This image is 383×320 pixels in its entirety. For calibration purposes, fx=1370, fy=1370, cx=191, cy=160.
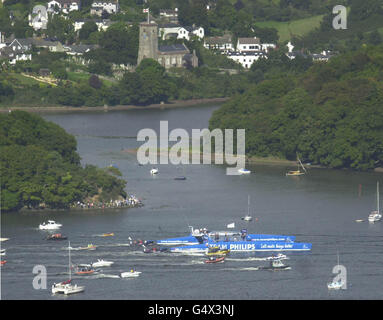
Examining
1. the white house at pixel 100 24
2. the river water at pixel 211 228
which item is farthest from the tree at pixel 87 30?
the river water at pixel 211 228

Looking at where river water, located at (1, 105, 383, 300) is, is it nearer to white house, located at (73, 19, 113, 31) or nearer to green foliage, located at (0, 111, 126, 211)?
green foliage, located at (0, 111, 126, 211)

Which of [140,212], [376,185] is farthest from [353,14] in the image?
[140,212]

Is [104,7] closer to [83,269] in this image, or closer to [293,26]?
[293,26]

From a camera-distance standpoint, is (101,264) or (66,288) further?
(101,264)

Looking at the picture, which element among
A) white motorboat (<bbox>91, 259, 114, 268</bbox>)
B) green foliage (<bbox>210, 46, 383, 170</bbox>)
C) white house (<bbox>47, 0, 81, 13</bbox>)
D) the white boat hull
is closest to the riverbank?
green foliage (<bbox>210, 46, 383, 170</bbox>)

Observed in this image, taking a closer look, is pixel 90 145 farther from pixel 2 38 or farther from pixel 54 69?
pixel 2 38

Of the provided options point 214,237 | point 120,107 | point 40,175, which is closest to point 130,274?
point 214,237
